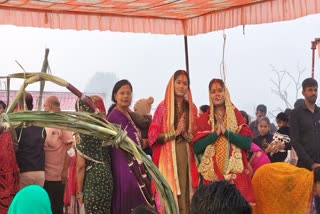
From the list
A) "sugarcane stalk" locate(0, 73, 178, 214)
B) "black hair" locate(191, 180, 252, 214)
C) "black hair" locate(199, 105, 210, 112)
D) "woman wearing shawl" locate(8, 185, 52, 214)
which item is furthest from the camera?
"black hair" locate(199, 105, 210, 112)

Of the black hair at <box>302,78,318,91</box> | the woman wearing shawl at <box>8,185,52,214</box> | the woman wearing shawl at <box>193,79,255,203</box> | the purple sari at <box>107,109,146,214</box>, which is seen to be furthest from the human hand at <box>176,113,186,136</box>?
the woman wearing shawl at <box>8,185,52,214</box>

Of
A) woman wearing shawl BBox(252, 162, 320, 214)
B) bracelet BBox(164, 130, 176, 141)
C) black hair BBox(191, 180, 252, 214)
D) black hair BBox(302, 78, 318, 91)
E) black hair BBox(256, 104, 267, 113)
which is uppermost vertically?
black hair BBox(302, 78, 318, 91)

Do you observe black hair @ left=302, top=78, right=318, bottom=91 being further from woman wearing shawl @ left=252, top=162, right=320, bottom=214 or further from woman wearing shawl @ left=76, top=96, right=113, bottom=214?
woman wearing shawl @ left=76, top=96, right=113, bottom=214

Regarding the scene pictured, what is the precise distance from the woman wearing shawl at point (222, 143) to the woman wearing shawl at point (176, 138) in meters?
0.15

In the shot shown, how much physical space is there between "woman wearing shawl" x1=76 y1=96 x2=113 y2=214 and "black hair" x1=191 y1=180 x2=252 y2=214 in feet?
9.87

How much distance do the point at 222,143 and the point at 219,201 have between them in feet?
11.5

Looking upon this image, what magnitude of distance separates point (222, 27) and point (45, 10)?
81.4 inches

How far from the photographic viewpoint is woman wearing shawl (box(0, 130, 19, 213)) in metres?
5.40

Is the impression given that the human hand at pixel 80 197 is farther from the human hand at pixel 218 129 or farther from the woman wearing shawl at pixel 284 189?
the woman wearing shawl at pixel 284 189

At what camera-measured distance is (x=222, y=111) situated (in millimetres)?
5535

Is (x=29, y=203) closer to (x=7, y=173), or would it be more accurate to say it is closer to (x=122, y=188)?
(x=122, y=188)

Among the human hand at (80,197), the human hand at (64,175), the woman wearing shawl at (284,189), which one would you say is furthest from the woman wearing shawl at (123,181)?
the human hand at (64,175)

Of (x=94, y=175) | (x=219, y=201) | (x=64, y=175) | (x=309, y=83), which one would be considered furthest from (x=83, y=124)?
(x=64, y=175)

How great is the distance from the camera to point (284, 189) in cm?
543
